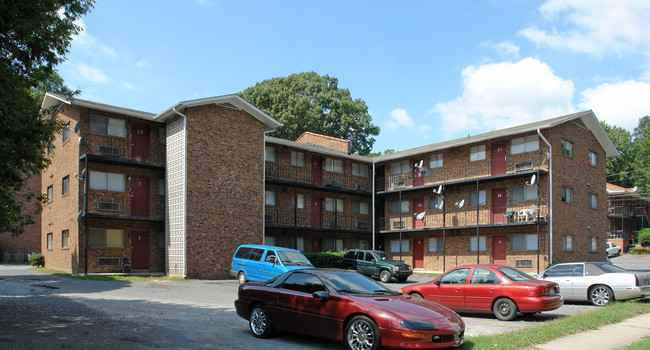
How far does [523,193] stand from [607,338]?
19.6 metres

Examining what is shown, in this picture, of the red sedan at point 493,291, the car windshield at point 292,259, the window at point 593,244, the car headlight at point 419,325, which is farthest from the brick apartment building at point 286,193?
the car headlight at point 419,325

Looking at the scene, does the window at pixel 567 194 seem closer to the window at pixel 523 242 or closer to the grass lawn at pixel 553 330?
the window at pixel 523 242

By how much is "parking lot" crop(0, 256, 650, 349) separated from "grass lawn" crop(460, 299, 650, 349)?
90 centimetres

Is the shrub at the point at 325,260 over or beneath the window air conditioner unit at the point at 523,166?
beneath

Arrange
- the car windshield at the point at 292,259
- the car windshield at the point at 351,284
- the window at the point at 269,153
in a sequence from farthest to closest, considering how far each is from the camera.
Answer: the window at the point at 269,153 → the car windshield at the point at 292,259 → the car windshield at the point at 351,284

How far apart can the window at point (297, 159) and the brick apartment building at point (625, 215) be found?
94.7 feet

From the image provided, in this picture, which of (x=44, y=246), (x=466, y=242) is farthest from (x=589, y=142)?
(x=44, y=246)

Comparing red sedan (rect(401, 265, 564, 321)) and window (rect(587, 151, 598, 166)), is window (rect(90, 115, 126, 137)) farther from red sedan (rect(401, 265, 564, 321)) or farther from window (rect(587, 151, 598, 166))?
window (rect(587, 151, 598, 166))

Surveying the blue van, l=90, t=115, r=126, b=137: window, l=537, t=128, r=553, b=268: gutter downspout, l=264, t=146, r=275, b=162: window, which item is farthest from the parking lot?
l=264, t=146, r=275, b=162: window

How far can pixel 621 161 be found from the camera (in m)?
62.6

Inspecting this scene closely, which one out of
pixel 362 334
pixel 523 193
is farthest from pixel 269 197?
pixel 362 334

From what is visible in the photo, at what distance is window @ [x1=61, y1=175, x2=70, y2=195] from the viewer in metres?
25.3

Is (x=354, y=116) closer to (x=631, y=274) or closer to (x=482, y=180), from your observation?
(x=482, y=180)

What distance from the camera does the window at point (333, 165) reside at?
109ft
